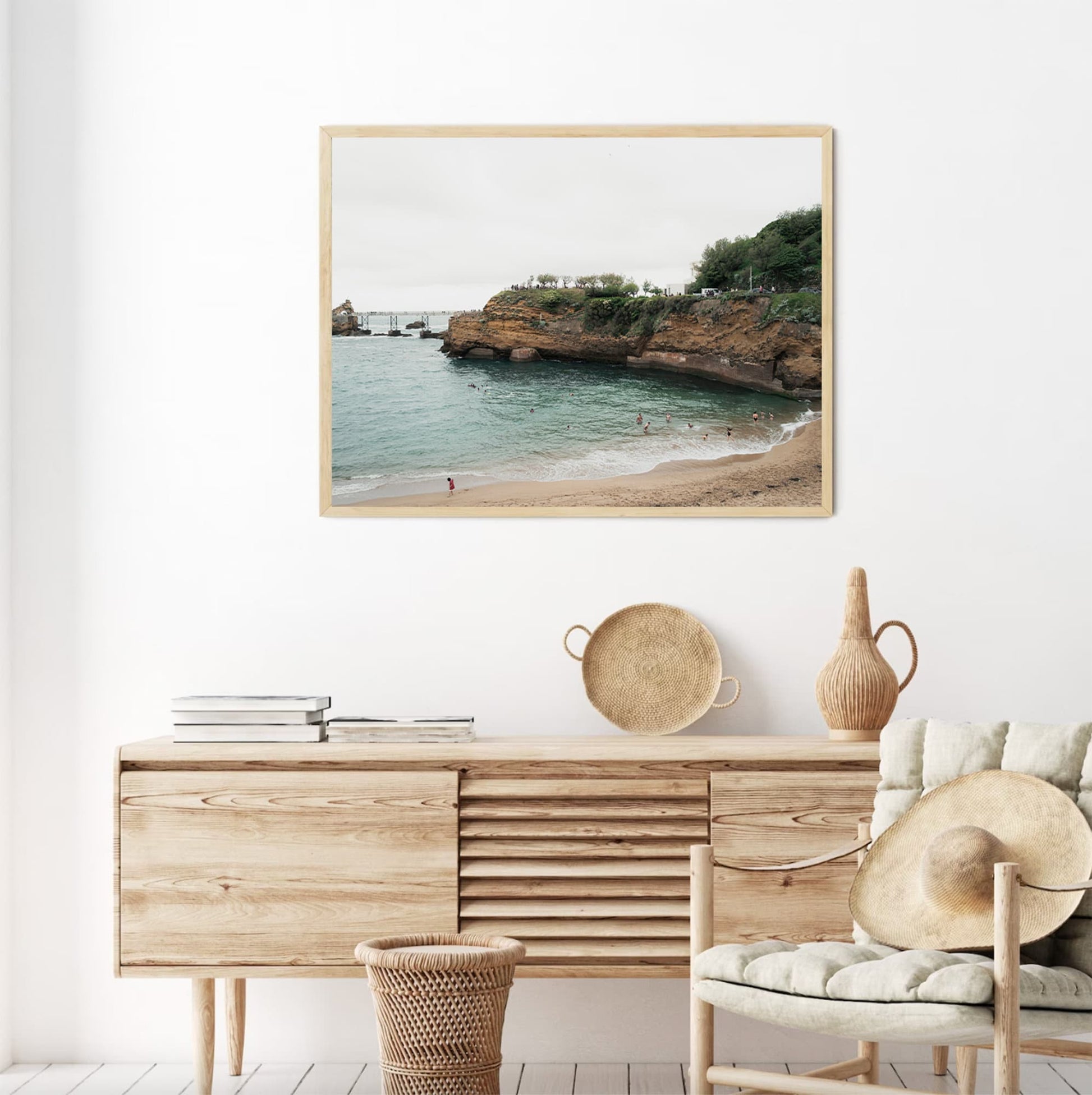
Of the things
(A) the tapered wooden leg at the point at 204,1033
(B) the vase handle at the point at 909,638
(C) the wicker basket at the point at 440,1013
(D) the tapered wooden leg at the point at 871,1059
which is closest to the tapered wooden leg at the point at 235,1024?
(A) the tapered wooden leg at the point at 204,1033

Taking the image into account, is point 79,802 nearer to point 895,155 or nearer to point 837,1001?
point 837,1001

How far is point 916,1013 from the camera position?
1836mm

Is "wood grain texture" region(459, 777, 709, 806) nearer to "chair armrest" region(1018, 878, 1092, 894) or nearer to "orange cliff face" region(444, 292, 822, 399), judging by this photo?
"chair armrest" region(1018, 878, 1092, 894)

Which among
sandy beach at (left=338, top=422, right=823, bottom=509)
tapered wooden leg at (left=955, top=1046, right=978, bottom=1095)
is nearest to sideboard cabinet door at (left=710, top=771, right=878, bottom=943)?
tapered wooden leg at (left=955, top=1046, right=978, bottom=1095)

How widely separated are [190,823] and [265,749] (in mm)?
208

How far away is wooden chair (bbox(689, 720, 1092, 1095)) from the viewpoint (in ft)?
6.02

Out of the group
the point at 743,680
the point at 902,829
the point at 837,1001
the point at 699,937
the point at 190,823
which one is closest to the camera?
the point at 837,1001

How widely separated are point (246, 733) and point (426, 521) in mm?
673

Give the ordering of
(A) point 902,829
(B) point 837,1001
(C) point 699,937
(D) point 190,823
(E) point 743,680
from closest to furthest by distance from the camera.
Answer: (B) point 837,1001 < (C) point 699,937 < (A) point 902,829 < (D) point 190,823 < (E) point 743,680

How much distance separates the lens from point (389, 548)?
2.95 m

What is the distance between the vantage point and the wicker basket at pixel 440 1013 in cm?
234

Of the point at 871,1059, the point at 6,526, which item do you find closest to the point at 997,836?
the point at 871,1059

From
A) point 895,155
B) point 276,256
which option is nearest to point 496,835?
point 276,256

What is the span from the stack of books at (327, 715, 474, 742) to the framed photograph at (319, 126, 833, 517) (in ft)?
1.84
